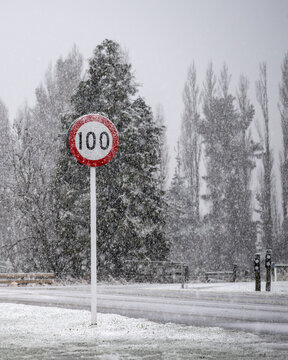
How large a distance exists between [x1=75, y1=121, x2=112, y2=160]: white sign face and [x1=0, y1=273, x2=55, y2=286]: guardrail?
21325 millimetres

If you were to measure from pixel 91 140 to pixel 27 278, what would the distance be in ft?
74.6

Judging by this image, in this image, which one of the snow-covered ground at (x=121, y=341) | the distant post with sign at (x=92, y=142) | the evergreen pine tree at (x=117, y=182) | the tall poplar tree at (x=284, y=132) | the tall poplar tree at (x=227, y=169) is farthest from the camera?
the tall poplar tree at (x=284, y=132)

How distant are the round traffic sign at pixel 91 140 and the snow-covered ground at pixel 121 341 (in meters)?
2.49

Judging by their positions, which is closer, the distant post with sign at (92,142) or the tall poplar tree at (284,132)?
the distant post with sign at (92,142)

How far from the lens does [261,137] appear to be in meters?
58.2

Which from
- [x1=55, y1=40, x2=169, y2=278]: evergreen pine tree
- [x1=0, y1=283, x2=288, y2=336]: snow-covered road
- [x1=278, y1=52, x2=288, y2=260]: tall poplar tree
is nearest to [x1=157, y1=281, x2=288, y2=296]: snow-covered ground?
[x1=0, y1=283, x2=288, y2=336]: snow-covered road

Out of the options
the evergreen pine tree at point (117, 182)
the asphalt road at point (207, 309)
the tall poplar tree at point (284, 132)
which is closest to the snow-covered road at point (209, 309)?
the asphalt road at point (207, 309)

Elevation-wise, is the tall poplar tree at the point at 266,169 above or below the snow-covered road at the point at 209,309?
above

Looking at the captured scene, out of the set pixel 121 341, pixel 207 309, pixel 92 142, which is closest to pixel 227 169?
pixel 207 309

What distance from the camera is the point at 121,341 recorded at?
28.8ft

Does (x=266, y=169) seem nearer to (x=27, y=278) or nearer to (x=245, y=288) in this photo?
(x=27, y=278)

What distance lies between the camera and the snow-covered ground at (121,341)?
772cm

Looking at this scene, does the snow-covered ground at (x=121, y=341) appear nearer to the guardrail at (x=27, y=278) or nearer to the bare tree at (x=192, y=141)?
the guardrail at (x=27, y=278)

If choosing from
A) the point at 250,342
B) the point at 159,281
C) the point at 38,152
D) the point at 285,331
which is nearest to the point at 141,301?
the point at 285,331
